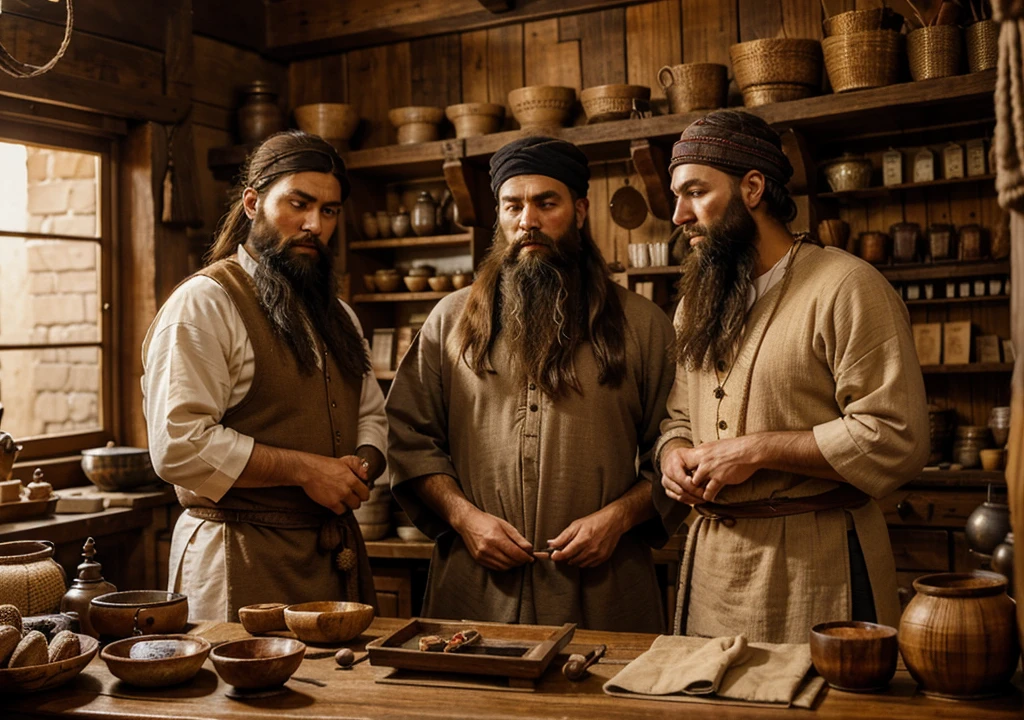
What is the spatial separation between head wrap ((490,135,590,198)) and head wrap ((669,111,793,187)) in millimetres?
441

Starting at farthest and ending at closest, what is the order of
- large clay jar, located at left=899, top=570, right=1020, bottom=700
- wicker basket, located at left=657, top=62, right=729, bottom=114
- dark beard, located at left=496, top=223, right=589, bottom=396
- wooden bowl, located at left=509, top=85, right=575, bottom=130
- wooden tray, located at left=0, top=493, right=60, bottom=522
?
wooden bowl, located at left=509, top=85, right=575, bottom=130 < wicker basket, located at left=657, top=62, right=729, bottom=114 < wooden tray, located at left=0, top=493, right=60, bottom=522 < dark beard, located at left=496, top=223, right=589, bottom=396 < large clay jar, located at left=899, top=570, right=1020, bottom=700

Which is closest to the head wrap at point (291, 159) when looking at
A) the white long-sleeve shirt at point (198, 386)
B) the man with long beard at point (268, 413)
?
the man with long beard at point (268, 413)

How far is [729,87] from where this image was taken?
5.01 metres

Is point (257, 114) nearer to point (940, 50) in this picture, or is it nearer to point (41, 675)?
point (940, 50)

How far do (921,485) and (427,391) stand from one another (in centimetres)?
234

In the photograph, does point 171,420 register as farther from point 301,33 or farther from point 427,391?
point 301,33

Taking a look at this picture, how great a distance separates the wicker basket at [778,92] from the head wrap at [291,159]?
2.10 metres

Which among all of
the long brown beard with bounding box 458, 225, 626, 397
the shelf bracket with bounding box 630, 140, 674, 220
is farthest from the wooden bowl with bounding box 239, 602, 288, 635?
the shelf bracket with bounding box 630, 140, 674, 220

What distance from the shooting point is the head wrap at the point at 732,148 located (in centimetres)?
272

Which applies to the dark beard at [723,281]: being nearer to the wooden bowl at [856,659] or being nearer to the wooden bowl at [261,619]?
the wooden bowl at [856,659]

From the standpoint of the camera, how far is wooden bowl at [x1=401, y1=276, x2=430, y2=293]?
548 centimetres

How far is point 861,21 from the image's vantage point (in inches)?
172

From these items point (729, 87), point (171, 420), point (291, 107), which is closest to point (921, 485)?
point (729, 87)

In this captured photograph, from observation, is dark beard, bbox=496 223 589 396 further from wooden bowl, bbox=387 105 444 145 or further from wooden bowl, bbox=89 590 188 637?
wooden bowl, bbox=387 105 444 145
